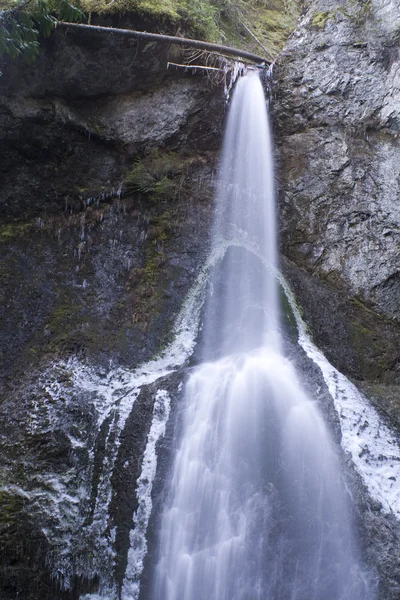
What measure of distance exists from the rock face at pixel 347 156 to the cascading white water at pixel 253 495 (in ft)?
7.50

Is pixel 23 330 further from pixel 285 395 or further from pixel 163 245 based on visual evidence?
pixel 285 395

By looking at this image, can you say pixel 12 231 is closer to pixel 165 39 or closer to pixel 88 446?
pixel 165 39

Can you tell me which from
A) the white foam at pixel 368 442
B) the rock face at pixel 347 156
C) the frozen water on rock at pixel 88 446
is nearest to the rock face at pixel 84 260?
the frozen water on rock at pixel 88 446

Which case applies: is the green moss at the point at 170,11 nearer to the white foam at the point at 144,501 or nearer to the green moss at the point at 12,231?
the green moss at the point at 12,231

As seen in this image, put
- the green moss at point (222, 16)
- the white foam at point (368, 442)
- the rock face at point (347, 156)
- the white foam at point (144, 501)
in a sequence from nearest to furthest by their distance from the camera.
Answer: the white foam at point (144, 501) < the white foam at point (368, 442) < the rock face at point (347, 156) < the green moss at point (222, 16)

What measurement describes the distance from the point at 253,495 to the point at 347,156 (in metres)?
6.35

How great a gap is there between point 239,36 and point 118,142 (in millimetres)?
4239

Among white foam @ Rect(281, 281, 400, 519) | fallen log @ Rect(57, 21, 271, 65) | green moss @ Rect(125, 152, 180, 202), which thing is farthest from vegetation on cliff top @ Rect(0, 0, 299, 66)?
white foam @ Rect(281, 281, 400, 519)

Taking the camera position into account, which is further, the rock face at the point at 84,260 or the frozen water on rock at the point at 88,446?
the rock face at the point at 84,260

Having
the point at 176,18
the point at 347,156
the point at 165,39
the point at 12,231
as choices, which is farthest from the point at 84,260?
the point at 347,156

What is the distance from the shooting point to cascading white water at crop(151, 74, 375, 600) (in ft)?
15.2

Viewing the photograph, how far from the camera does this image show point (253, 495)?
16.5ft

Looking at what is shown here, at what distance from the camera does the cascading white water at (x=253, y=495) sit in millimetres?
4637

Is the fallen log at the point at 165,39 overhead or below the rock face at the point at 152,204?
overhead
